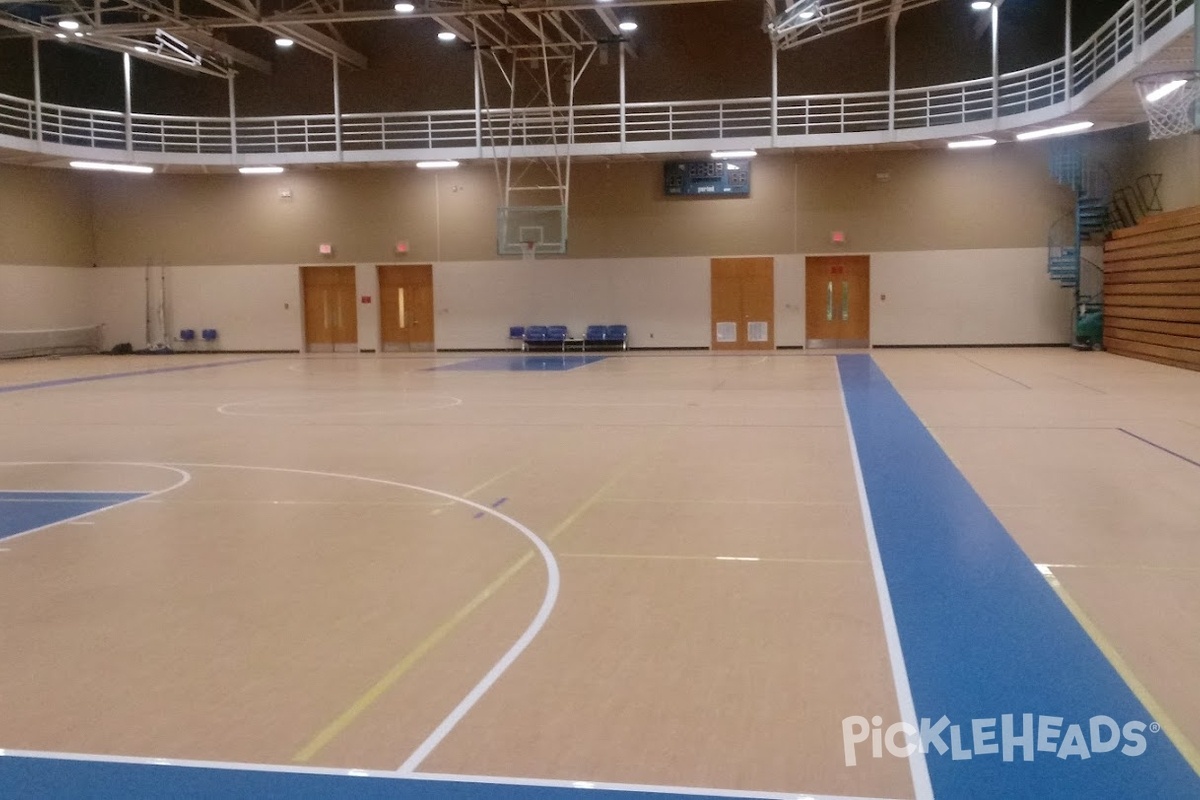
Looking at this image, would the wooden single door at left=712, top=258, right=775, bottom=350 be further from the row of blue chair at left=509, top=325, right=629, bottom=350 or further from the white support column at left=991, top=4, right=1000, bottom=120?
the white support column at left=991, top=4, right=1000, bottom=120

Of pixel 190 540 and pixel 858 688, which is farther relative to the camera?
pixel 190 540

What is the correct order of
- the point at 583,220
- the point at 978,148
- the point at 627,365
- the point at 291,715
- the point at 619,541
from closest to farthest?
the point at 291,715 < the point at 619,541 < the point at 627,365 < the point at 978,148 < the point at 583,220

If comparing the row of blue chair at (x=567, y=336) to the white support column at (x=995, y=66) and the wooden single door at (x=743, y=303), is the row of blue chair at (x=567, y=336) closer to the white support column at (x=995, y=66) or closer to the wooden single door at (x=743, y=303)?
the wooden single door at (x=743, y=303)

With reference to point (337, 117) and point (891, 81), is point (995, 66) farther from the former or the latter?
point (337, 117)

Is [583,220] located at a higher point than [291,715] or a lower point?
higher

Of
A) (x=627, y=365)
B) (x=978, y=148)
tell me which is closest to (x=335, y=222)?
(x=627, y=365)

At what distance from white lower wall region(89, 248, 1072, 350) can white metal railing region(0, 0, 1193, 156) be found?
3391 mm

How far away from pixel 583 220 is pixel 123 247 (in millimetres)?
13583

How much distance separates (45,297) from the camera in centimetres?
2895

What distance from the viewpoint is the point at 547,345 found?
96.5 feet

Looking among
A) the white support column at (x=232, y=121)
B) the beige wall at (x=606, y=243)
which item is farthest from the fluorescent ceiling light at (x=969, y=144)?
the white support column at (x=232, y=121)

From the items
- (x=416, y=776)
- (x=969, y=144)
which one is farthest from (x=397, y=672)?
(x=969, y=144)

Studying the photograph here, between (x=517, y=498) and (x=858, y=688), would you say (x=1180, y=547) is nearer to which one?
(x=858, y=688)

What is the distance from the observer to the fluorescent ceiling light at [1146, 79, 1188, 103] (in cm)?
1523
